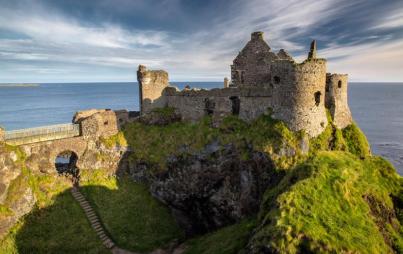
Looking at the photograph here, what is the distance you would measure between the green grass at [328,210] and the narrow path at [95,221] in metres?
14.7

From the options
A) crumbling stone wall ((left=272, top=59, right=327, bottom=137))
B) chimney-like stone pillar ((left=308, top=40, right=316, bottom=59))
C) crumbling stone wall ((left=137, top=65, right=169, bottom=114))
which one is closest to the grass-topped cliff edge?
crumbling stone wall ((left=272, top=59, right=327, bottom=137))

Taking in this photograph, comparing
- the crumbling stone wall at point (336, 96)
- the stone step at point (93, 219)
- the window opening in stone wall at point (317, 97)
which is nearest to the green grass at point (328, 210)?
the window opening in stone wall at point (317, 97)

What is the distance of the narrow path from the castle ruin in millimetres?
13117

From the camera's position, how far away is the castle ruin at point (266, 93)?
86.4 feet

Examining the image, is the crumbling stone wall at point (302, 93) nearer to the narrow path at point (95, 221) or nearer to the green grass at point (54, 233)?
the narrow path at point (95, 221)

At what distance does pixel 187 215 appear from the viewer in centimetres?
3186

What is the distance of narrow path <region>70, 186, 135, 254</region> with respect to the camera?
84.9 ft

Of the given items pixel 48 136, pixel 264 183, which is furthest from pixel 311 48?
pixel 48 136

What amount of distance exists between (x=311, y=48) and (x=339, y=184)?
15504mm

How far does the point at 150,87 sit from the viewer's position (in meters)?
37.8

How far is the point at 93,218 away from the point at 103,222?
3.47ft

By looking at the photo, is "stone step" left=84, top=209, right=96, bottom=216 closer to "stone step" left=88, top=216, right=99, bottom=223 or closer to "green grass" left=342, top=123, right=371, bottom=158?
"stone step" left=88, top=216, right=99, bottom=223

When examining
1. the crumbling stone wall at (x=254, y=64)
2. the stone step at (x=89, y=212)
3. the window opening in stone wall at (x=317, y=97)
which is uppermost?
the crumbling stone wall at (x=254, y=64)

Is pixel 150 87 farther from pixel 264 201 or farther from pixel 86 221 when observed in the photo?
pixel 264 201
